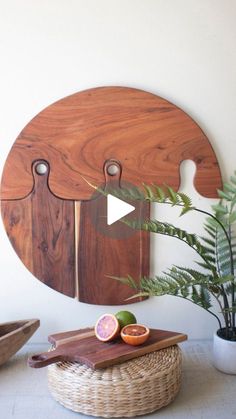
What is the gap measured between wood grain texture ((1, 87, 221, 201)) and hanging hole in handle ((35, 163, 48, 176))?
24 mm

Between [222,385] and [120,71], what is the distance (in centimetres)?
106

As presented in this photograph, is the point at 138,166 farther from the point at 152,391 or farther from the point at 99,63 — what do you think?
the point at 152,391

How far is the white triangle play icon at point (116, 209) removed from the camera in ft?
4.68

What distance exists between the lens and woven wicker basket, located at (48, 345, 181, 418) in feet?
3.32

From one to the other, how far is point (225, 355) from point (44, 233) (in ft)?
2.35

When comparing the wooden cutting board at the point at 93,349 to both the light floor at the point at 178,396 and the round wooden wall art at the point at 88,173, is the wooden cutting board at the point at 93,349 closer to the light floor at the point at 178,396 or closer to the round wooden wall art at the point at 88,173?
the light floor at the point at 178,396

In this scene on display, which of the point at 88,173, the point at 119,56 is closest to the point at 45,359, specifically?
the point at 88,173

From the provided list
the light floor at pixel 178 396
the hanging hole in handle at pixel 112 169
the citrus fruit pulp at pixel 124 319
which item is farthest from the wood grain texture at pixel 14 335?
the hanging hole in handle at pixel 112 169

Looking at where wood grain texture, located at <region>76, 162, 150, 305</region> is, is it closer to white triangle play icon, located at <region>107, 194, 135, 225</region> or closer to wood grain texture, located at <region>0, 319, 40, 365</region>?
white triangle play icon, located at <region>107, 194, 135, 225</region>

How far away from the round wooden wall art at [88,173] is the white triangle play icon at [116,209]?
0.07 feet

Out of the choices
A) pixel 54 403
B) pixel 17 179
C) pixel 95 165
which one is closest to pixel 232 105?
pixel 95 165

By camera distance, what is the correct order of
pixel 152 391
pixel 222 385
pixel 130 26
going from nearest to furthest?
pixel 152 391 → pixel 222 385 → pixel 130 26

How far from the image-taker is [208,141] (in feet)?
4.68
